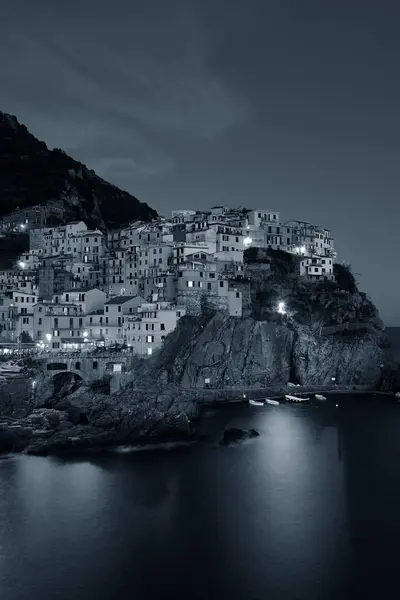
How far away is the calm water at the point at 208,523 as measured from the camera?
809 inches

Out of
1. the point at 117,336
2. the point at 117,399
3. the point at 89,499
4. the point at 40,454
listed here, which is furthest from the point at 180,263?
the point at 89,499

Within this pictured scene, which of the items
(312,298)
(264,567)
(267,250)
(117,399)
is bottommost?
(264,567)

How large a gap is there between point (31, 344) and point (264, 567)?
3668cm

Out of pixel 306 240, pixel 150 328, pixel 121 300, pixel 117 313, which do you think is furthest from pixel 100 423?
pixel 306 240

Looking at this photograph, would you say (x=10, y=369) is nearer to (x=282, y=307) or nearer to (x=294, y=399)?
(x=294, y=399)

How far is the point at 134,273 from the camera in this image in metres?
62.8

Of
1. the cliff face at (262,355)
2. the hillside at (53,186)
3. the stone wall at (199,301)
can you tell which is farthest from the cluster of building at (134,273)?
the hillside at (53,186)

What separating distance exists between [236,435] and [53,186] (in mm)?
69862

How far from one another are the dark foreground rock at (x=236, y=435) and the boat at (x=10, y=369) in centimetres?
1772

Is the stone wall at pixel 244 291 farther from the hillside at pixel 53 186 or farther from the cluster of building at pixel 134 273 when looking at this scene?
the hillside at pixel 53 186

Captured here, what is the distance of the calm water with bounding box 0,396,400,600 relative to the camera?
20547 millimetres

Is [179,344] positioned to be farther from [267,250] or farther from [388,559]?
[388,559]

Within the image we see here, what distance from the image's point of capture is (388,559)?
2239 centimetres

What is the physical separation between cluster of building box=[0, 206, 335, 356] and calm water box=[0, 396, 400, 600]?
19.5m
